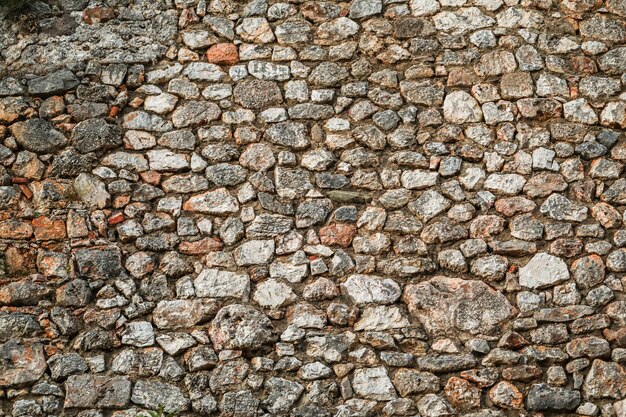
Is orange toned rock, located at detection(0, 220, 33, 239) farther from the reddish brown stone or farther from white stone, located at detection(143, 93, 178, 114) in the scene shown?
white stone, located at detection(143, 93, 178, 114)

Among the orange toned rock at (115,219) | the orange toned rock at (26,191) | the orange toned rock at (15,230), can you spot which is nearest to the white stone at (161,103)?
the orange toned rock at (115,219)

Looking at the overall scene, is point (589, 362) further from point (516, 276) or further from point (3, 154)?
point (3, 154)

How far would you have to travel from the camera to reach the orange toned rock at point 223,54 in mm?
6297

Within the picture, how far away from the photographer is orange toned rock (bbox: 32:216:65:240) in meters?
5.77

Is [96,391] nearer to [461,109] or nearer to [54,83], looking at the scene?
[54,83]

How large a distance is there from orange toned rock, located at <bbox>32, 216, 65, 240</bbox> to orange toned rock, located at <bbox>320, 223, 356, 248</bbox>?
160 centimetres

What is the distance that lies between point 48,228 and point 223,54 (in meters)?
1.63

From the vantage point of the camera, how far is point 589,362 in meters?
5.39

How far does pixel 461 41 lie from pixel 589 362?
2.25 meters

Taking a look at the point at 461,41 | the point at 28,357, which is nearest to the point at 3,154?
the point at 28,357

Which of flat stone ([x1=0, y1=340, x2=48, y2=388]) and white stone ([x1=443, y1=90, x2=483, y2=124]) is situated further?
white stone ([x1=443, y1=90, x2=483, y2=124])

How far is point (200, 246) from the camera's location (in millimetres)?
5773

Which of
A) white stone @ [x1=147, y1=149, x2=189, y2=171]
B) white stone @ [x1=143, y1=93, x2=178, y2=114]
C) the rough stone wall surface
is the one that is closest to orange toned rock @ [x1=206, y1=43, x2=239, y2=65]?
the rough stone wall surface

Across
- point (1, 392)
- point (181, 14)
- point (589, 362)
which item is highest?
point (181, 14)
